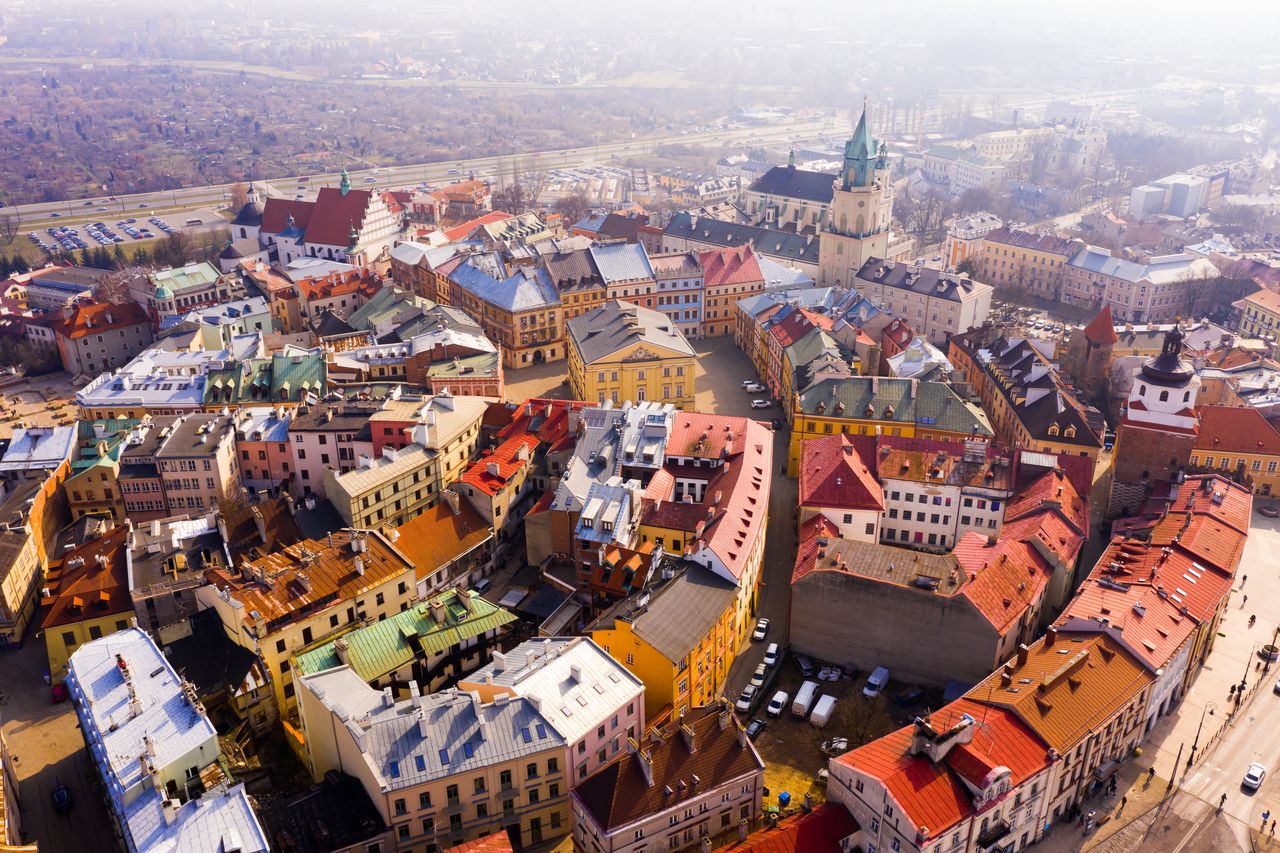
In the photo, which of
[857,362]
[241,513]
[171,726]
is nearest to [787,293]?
[857,362]

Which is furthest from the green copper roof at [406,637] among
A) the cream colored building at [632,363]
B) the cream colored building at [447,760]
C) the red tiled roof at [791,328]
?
the red tiled roof at [791,328]

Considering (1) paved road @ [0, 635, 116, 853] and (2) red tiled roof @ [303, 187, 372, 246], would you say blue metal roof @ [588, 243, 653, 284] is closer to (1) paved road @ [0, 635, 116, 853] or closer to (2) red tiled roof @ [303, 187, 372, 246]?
(2) red tiled roof @ [303, 187, 372, 246]

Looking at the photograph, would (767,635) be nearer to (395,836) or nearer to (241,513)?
(395,836)

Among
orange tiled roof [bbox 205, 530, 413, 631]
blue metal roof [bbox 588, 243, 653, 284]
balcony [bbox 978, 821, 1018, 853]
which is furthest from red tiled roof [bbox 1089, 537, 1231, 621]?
blue metal roof [bbox 588, 243, 653, 284]

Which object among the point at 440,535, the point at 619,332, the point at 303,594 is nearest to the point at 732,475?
the point at 440,535

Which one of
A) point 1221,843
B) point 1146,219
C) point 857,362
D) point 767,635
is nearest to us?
point 1221,843

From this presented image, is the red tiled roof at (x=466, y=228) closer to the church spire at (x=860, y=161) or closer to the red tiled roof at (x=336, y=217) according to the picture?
the red tiled roof at (x=336, y=217)
